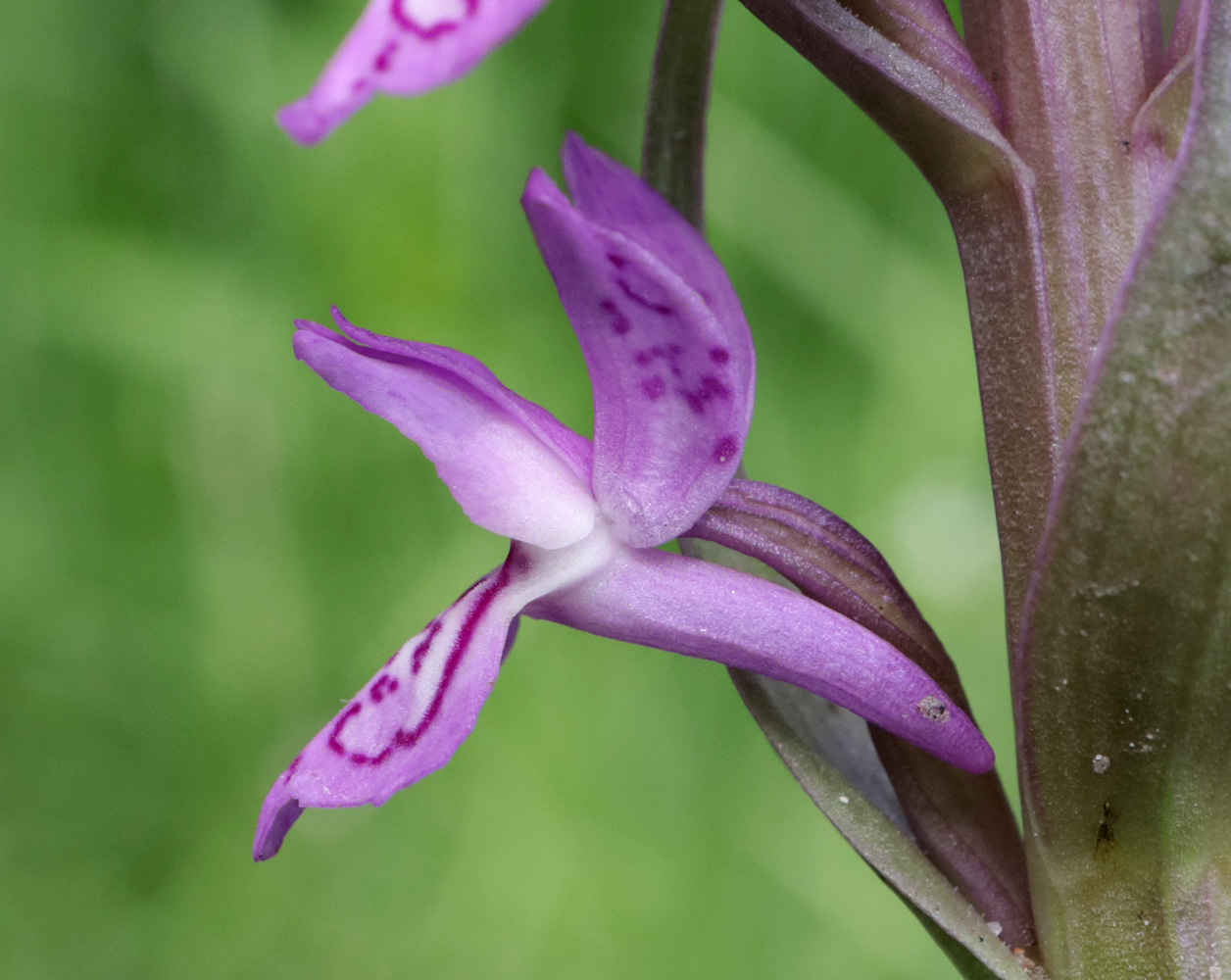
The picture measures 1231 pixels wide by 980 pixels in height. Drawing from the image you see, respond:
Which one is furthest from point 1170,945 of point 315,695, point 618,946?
point 315,695

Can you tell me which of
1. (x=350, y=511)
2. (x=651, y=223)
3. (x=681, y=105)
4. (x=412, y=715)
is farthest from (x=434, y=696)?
(x=350, y=511)

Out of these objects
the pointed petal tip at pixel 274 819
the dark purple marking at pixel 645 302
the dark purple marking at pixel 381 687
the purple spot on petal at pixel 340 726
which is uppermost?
the dark purple marking at pixel 645 302

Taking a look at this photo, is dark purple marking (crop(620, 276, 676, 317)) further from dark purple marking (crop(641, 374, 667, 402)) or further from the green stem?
the green stem

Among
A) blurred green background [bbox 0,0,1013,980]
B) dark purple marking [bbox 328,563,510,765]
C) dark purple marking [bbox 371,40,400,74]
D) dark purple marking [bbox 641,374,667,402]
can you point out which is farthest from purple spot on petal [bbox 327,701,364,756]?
blurred green background [bbox 0,0,1013,980]

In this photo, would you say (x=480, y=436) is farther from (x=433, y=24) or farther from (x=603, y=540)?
(x=433, y=24)

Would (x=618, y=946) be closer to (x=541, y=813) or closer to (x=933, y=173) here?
(x=541, y=813)

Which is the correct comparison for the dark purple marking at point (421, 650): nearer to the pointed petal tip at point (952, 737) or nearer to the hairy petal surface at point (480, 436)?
the hairy petal surface at point (480, 436)

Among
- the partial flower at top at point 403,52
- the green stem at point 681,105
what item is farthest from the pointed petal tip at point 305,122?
the green stem at point 681,105
